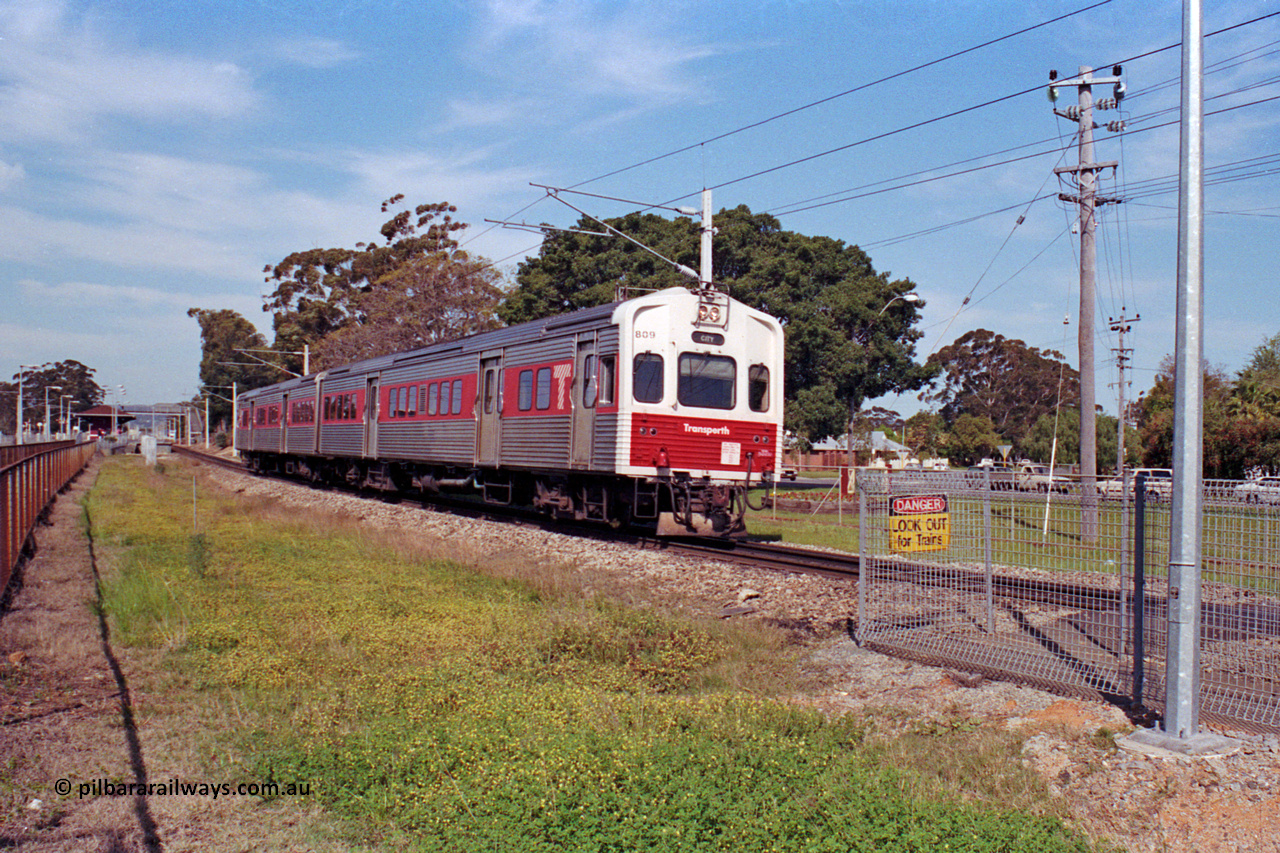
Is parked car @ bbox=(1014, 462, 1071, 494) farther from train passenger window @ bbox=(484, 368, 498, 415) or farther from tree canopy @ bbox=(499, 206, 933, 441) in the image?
tree canopy @ bbox=(499, 206, 933, 441)

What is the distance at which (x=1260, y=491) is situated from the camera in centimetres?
620

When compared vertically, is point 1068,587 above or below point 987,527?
below

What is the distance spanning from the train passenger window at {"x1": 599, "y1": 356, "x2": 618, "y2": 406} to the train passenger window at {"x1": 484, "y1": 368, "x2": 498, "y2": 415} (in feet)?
13.2

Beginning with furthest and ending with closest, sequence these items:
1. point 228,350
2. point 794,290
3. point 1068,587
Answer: point 228,350 → point 794,290 → point 1068,587

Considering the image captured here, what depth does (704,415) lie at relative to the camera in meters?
15.0

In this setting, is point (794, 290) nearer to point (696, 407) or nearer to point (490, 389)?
point (490, 389)

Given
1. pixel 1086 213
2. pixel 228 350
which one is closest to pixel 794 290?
pixel 1086 213

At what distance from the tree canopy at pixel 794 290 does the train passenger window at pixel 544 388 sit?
21.3m

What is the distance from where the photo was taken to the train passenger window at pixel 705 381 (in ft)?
48.8

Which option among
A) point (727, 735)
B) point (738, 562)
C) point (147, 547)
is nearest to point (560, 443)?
point (738, 562)

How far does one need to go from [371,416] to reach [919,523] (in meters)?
19.2

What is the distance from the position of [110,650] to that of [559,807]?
16.8 feet

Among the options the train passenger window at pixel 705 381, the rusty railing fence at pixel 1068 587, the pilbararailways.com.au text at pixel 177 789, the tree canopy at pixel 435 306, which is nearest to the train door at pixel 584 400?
the train passenger window at pixel 705 381

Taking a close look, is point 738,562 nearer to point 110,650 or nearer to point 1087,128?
point 110,650
